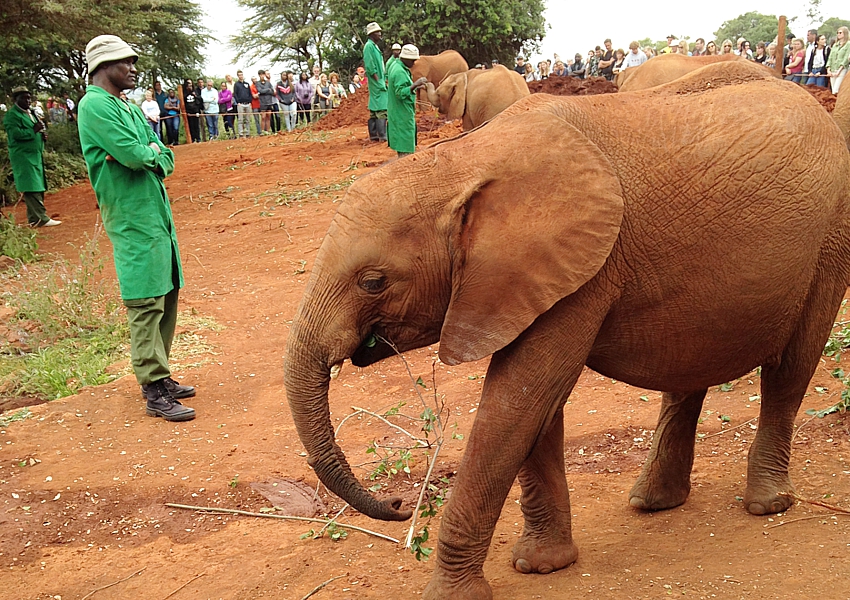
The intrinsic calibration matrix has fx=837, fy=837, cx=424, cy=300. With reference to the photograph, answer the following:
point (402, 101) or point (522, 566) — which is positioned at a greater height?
point (402, 101)

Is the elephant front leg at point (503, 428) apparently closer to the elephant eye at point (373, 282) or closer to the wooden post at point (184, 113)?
the elephant eye at point (373, 282)

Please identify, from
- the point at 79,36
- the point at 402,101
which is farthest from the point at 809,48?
the point at 79,36

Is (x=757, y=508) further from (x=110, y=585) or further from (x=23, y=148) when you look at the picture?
(x=23, y=148)

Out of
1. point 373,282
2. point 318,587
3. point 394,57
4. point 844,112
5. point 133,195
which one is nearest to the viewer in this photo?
point 373,282

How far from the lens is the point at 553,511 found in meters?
3.88

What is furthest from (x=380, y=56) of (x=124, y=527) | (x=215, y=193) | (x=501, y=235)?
(x=501, y=235)

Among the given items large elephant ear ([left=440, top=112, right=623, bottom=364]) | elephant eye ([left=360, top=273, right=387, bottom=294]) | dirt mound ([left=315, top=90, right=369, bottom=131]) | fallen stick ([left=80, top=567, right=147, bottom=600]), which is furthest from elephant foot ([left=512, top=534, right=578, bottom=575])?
dirt mound ([left=315, top=90, right=369, bottom=131])

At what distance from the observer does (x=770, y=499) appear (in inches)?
167

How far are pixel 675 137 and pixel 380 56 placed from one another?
1480cm

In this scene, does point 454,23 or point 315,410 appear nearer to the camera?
point 315,410

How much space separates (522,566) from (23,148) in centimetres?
1428

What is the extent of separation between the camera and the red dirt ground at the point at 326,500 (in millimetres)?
3824

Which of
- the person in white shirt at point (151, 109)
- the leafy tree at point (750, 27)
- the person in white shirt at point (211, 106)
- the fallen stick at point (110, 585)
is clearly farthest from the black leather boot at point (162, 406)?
the leafy tree at point (750, 27)

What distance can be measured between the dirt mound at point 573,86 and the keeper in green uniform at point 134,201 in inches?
589
